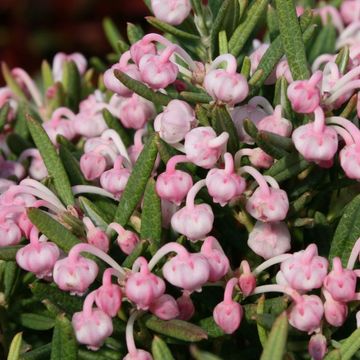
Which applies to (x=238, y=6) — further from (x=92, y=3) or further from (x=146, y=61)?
(x=92, y=3)

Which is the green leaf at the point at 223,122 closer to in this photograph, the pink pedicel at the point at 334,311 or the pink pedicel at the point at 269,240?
the pink pedicel at the point at 269,240

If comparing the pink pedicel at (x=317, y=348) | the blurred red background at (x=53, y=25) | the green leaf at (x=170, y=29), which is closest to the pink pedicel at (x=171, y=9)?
the green leaf at (x=170, y=29)

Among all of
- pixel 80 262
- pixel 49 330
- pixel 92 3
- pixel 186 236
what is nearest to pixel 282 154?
pixel 186 236

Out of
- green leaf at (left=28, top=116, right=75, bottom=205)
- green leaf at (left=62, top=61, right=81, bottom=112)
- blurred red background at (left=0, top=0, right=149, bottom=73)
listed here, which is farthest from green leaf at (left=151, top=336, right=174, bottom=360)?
blurred red background at (left=0, top=0, right=149, bottom=73)

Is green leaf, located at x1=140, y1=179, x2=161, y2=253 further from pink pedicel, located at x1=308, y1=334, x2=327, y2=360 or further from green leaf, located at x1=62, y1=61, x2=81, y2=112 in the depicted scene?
green leaf, located at x1=62, y1=61, x2=81, y2=112

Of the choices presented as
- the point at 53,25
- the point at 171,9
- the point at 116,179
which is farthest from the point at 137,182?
the point at 53,25
